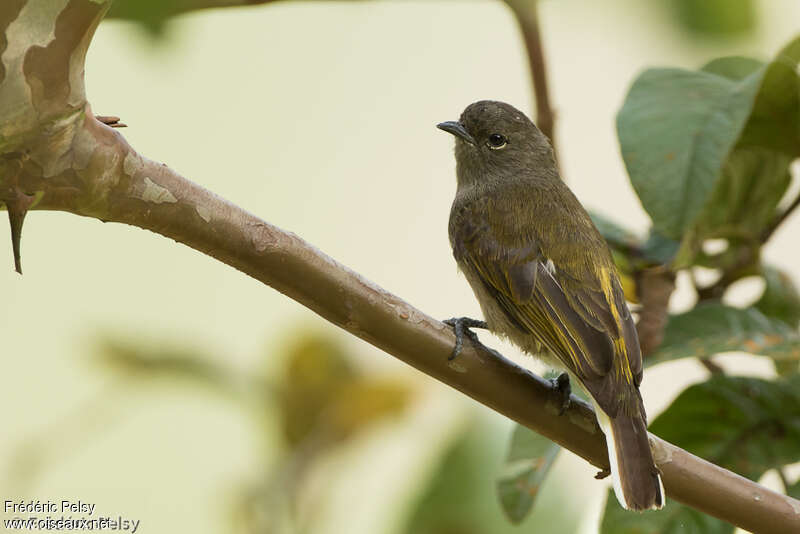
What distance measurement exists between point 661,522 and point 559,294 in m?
0.53

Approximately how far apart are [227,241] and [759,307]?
5.42 ft

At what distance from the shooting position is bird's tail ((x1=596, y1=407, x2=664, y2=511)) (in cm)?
157

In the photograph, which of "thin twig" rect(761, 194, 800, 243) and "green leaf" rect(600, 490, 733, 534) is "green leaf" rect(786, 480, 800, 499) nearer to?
"green leaf" rect(600, 490, 733, 534)

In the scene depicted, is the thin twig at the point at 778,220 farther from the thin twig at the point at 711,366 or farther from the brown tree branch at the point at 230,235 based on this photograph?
the brown tree branch at the point at 230,235

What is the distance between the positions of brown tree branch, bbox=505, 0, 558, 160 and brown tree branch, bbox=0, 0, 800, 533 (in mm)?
902

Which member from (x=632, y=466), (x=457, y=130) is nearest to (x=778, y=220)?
(x=457, y=130)

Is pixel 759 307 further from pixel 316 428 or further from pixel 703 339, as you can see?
pixel 316 428

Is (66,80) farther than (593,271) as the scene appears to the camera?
No

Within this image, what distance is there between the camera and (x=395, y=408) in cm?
255

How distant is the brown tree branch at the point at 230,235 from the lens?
99 centimetres

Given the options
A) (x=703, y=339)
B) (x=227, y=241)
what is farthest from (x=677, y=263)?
(x=227, y=241)

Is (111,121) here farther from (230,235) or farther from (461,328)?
(461,328)

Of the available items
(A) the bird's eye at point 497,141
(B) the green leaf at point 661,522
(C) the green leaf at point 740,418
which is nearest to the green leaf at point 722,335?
(C) the green leaf at point 740,418

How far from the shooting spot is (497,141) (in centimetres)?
274
